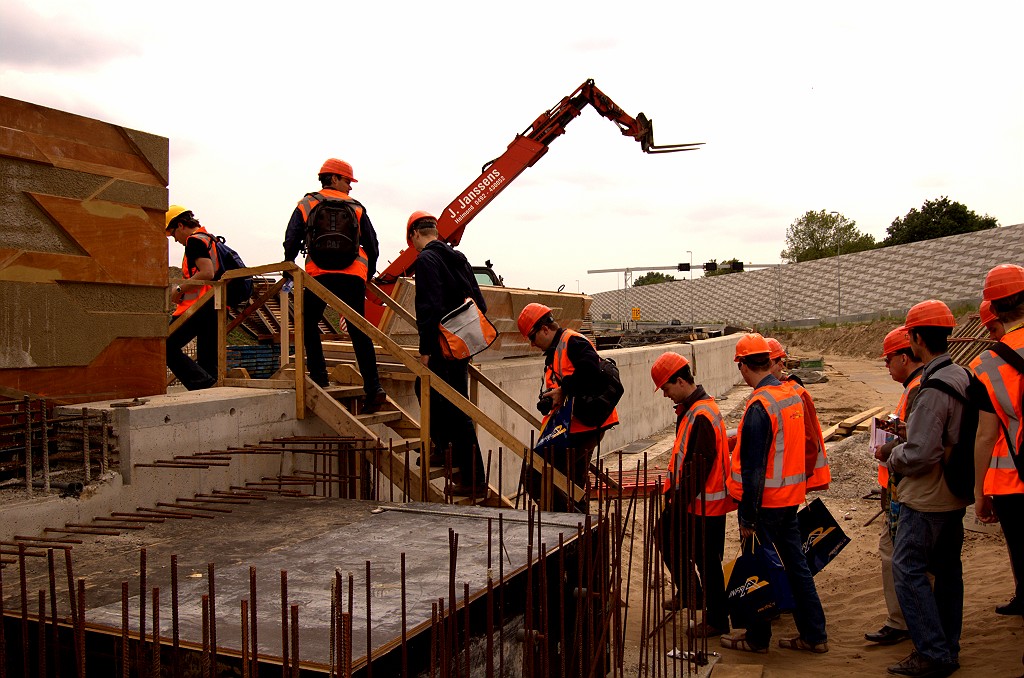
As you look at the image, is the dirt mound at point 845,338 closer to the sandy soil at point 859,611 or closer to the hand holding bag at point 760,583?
the sandy soil at point 859,611

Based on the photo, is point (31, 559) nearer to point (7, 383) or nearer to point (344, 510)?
point (7, 383)

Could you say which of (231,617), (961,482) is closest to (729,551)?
(961,482)

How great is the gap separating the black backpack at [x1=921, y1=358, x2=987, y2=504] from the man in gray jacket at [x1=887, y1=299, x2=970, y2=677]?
2cm

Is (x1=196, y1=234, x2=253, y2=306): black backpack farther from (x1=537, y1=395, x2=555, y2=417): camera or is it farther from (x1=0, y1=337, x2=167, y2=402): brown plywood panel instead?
(x1=537, y1=395, x2=555, y2=417): camera

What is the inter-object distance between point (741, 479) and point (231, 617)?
2910 millimetres

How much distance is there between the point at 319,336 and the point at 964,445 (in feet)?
13.6

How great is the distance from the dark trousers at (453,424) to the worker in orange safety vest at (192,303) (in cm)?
176

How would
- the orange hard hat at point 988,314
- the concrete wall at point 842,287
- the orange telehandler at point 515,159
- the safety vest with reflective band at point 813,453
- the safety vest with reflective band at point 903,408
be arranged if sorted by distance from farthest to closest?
1. the concrete wall at point 842,287
2. the orange telehandler at point 515,159
3. the safety vest with reflective band at point 813,453
4. the safety vest with reflective band at point 903,408
5. the orange hard hat at point 988,314

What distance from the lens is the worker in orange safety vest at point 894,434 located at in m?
4.72

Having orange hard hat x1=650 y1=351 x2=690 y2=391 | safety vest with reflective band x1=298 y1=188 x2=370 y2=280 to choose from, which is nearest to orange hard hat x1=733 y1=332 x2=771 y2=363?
orange hard hat x1=650 y1=351 x2=690 y2=391

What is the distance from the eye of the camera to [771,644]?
522 centimetres

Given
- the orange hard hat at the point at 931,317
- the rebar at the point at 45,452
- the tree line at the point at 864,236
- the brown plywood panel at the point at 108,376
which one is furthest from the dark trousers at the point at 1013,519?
the tree line at the point at 864,236

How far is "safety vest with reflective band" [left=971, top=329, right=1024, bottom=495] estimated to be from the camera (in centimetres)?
409


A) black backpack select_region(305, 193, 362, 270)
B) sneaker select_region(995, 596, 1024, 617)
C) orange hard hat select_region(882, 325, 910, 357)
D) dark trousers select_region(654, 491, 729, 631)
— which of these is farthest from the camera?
black backpack select_region(305, 193, 362, 270)
